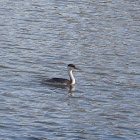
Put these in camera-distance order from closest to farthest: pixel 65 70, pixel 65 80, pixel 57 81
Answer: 1. pixel 57 81
2. pixel 65 80
3. pixel 65 70

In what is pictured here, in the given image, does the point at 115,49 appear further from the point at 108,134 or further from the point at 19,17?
the point at 108,134

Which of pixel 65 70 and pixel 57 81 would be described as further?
pixel 65 70

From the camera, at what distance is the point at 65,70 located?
25.7 meters

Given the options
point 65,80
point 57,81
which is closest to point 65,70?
point 65,80

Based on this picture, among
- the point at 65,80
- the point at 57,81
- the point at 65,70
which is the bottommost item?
the point at 57,81

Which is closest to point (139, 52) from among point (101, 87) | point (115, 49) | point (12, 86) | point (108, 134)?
point (115, 49)

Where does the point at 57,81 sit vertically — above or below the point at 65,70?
below

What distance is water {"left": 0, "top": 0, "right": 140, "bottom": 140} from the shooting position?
18.8 meters

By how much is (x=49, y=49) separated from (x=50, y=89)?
18.5 feet

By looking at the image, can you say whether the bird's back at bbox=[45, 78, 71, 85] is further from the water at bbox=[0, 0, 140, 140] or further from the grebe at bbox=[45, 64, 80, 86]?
the water at bbox=[0, 0, 140, 140]

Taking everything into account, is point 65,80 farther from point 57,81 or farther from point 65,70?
point 65,70

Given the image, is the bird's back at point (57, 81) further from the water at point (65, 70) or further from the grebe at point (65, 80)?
the water at point (65, 70)

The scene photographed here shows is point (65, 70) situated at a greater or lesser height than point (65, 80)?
greater

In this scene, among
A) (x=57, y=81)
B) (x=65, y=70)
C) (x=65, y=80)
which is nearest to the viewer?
(x=57, y=81)
